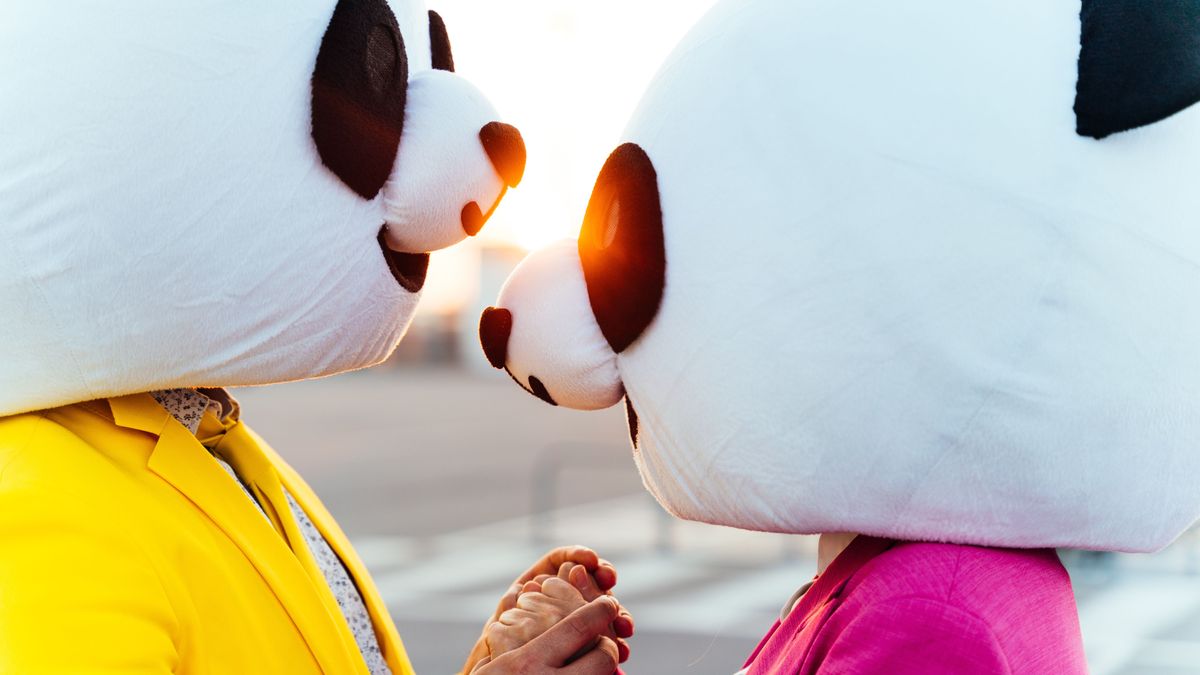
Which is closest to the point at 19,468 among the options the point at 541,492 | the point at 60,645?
the point at 60,645

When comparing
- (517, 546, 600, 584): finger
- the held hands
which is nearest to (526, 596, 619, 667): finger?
the held hands

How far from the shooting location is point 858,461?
1711mm

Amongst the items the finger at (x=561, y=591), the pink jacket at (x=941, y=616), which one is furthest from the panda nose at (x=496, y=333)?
the pink jacket at (x=941, y=616)

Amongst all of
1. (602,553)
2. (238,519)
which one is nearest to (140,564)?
(238,519)

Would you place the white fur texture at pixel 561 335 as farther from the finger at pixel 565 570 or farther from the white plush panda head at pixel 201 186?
the finger at pixel 565 570

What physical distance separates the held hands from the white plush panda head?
53 centimetres

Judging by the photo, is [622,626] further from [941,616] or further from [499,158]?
[499,158]

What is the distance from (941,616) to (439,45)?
133cm

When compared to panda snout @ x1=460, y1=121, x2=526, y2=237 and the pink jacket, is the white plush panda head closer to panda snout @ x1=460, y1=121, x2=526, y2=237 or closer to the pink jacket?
panda snout @ x1=460, y1=121, x2=526, y2=237

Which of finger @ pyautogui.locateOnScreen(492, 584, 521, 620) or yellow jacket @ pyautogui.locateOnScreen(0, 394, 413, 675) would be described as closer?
yellow jacket @ pyautogui.locateOnScreen(0, 394, 413, 675)

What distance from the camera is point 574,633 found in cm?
201

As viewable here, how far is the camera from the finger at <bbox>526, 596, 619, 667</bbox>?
199 centimetres

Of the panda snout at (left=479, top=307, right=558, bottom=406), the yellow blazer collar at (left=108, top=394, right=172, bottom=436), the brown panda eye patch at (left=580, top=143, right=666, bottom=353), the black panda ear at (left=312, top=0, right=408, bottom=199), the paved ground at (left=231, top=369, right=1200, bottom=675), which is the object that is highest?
the black panda ear at (left=312, top=0, right=408, bottom=199)

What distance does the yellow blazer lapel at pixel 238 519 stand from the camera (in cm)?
197
